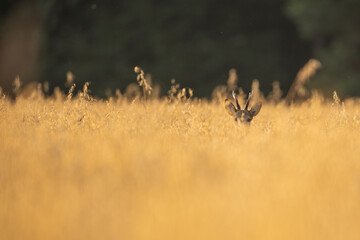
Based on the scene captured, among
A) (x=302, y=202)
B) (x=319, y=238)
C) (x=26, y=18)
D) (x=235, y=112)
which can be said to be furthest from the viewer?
(x=26, y=18)

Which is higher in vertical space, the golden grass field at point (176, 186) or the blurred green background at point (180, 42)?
the blurred green background at point (180, 42)

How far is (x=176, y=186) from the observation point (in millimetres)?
2551

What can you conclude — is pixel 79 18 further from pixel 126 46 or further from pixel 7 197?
pixel 7 197

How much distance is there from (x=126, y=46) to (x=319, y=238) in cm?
1360

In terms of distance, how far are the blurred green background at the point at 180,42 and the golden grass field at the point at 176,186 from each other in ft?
30.6

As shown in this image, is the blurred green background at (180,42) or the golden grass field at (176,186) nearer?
the golden grass field at (176,186)

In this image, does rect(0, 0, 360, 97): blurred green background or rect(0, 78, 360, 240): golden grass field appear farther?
rect(0, 0, 360, 97): blurred green background

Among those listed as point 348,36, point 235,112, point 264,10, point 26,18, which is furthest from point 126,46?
point 235,112

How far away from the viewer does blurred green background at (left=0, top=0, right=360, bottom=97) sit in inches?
541

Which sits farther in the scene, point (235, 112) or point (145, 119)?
point (235, 112)

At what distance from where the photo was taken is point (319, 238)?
1.98 m

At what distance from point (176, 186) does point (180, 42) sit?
1352cm

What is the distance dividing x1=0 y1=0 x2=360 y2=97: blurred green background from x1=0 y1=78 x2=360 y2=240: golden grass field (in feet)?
30.6

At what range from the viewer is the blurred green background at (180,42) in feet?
45.1
